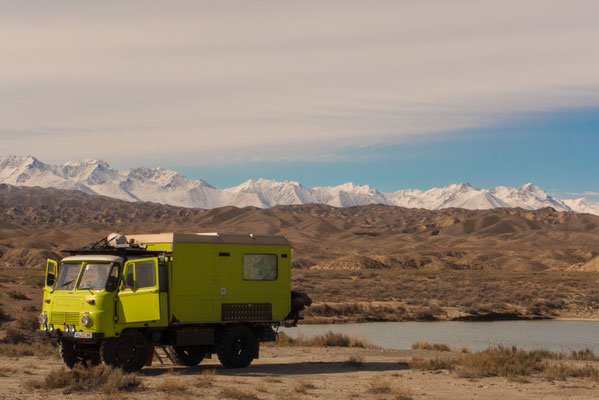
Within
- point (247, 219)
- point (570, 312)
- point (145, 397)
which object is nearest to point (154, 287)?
point (145, 397)

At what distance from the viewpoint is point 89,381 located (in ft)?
50.3

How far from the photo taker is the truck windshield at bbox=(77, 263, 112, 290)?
1692 centimetres

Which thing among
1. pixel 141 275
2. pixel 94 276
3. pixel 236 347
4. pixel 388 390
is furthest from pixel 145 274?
pixel 388 390

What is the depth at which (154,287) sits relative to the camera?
1711 centimetres

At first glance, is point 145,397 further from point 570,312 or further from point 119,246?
point 570,312

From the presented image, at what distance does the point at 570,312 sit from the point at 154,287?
39332mm

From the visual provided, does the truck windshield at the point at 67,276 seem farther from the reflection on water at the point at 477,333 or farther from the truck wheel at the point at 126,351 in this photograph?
the reflection on water at the point at 477,333

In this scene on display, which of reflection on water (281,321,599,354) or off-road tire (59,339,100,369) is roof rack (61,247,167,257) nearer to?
off-road tire (59,339,100,369)

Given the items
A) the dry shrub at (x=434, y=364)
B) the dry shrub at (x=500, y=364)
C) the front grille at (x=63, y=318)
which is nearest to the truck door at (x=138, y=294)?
the front grille at (x=63, y=318)

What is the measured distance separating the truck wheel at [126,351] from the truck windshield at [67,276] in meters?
1.55

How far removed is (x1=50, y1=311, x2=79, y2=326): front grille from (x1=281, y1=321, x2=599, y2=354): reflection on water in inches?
563

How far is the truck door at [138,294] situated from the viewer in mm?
16938

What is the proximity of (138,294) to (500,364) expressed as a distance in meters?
9.13

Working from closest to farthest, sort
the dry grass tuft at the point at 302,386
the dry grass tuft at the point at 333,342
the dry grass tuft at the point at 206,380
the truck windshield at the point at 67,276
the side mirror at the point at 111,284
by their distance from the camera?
the dry grass tuft at the point at 302,386, the dry grass tuft at the point at 206,380, the side mirror at the point at 111,284, the truck windshield at the point at 67,276, the dry grass tuft at the point at 333,342
